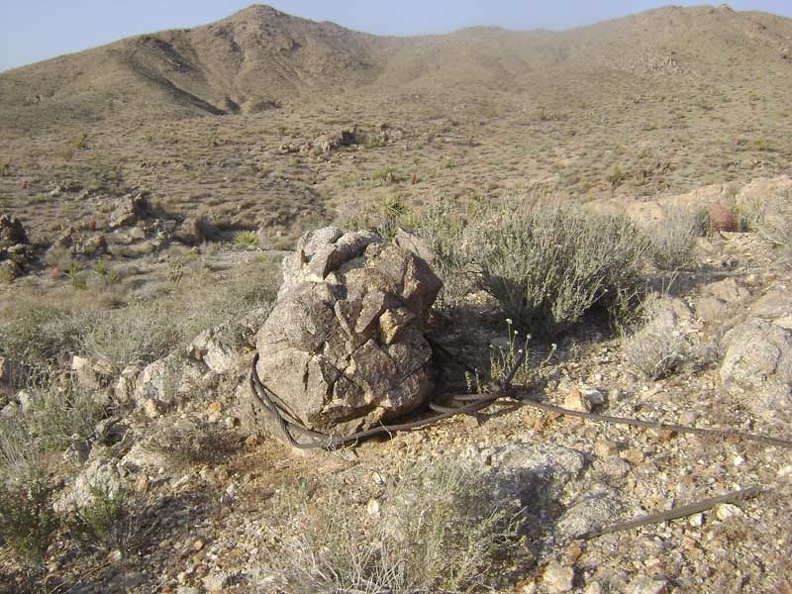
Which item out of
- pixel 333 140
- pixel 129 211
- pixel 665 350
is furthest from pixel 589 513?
pixel 333 140

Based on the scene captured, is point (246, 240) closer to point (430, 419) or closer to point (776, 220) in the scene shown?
point (776, 220)

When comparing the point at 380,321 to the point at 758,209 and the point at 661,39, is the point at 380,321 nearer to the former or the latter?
the point at 758,209

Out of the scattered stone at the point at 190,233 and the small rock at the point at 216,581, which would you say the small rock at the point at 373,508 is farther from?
the scattered stone at the point at 190,233

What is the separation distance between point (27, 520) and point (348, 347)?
5.61 ft

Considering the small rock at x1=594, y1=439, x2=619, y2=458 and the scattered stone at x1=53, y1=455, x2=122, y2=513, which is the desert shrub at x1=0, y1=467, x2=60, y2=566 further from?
the small rock at x1=594, y1=439, x2=619, y2=458

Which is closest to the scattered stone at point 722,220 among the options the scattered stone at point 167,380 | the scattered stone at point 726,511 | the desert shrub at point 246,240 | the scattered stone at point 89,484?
the scattered stone at point 726,511

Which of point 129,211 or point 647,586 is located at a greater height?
point 129,211

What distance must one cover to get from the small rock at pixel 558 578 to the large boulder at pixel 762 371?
4.54 ft

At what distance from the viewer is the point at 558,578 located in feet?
7.13

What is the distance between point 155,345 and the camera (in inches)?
182

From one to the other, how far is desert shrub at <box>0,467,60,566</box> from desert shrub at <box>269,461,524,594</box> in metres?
1.16

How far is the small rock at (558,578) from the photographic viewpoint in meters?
2.14

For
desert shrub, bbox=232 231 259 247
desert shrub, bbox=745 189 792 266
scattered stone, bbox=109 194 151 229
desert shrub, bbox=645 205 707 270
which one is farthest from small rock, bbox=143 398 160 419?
scattered stone, bbox=109 194 151 229

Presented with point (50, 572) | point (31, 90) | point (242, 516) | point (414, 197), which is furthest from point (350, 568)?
point (31, 90)
